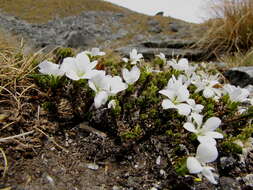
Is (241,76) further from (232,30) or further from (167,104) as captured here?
(232,30)

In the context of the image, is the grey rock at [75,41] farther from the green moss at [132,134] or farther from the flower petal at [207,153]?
the flower petal at [207,153]

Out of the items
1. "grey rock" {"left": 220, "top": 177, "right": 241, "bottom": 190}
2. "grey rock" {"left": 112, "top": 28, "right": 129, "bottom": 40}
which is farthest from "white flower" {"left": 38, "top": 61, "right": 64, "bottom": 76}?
"grey rock" {"left": 112, "top": 28, "right": 129, "bottom": 40}

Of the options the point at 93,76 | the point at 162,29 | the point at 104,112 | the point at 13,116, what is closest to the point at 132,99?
the point at 104,112

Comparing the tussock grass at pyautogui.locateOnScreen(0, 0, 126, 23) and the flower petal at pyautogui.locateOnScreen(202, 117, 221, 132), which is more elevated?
the tussock grass at pyautogui.locateOnScreen(0, 0, 126, 23)

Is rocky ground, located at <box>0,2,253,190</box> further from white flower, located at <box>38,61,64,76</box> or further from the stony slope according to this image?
the stony slope

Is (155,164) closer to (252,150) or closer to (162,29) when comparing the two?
(252,150)

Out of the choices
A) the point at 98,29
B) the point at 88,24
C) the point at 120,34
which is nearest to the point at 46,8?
the point at 88,24
